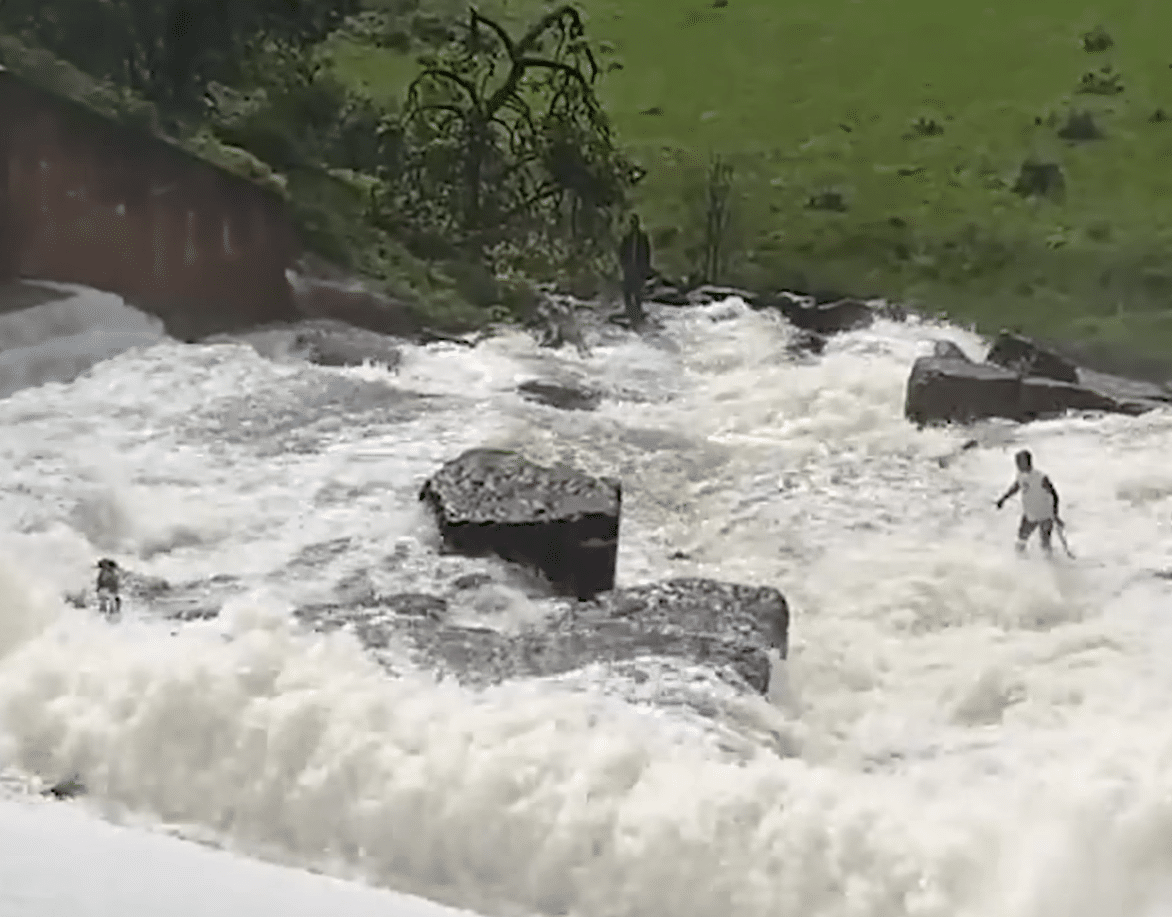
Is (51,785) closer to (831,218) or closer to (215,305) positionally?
(215,305)

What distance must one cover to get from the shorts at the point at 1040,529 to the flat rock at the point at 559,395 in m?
3.13

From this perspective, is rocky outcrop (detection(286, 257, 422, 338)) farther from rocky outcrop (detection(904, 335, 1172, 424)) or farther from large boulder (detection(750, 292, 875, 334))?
rocky outcrop (detection(904, 335, 1172, 424))

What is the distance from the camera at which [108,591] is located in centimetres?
615

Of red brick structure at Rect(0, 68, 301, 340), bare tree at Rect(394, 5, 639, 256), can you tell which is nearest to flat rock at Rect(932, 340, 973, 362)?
bare tree at Rect(394, 5, 639, 256)

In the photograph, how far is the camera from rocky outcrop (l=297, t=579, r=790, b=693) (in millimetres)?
5578

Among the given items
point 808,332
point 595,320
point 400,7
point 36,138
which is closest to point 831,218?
point 808,332

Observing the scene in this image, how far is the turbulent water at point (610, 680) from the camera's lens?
454cm

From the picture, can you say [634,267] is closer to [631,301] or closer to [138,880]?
[631,301]

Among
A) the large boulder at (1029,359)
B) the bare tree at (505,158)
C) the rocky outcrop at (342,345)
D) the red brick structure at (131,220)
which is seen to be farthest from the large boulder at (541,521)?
the bare tree at (505,158)

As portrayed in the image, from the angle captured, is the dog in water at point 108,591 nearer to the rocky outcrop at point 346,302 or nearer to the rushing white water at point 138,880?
the rushing white water at point 138,880

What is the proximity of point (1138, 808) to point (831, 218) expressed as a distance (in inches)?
283

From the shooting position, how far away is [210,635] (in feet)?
18.7

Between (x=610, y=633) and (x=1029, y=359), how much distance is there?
5.00 m

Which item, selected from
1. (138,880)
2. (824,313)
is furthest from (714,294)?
(138,880)
